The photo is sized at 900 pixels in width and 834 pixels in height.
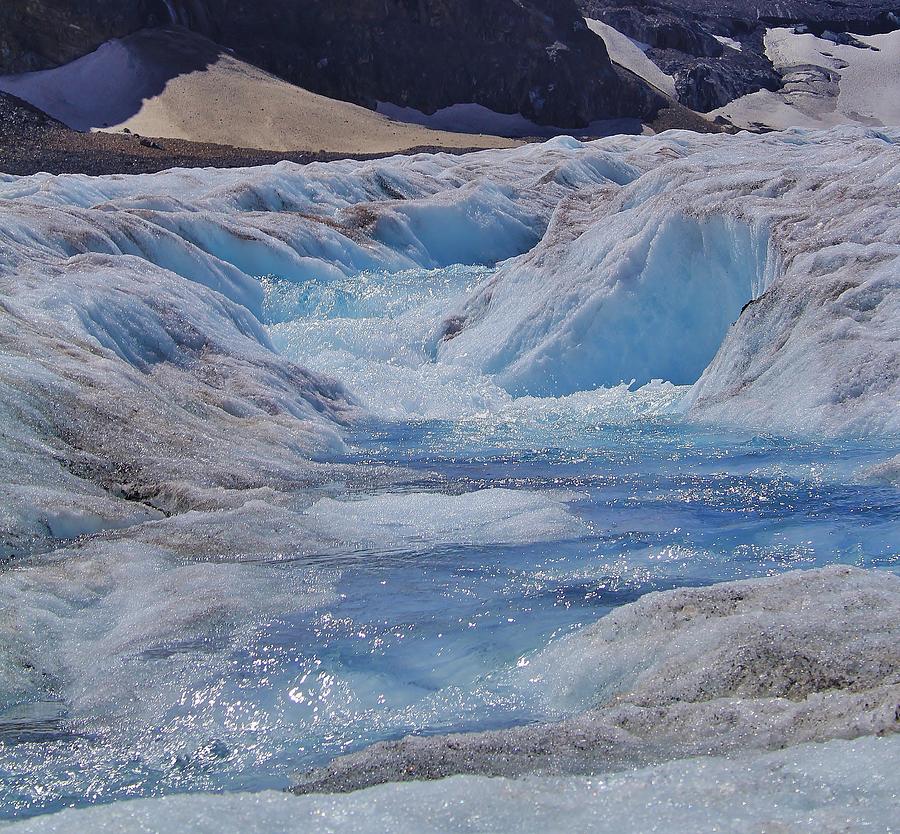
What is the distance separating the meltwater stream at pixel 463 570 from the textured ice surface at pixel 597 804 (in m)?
0.57

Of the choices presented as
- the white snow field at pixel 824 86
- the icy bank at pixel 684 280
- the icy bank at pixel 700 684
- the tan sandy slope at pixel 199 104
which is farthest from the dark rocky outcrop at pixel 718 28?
the icy bank at pixel 700 684

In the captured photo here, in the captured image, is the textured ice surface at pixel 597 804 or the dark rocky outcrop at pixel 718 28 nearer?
the textured ice surface at pixel 597 804

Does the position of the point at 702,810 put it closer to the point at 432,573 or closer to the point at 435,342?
the point at 432,573

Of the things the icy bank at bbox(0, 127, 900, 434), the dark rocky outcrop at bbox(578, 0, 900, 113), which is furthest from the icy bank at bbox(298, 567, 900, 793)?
the dark rocky outcrop at bbox(578, 0, 900, 113)

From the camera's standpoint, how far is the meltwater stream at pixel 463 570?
322cm

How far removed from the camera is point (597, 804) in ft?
7.73

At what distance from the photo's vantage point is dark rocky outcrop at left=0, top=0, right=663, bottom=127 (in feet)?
163

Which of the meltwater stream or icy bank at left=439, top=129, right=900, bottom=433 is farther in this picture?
icy bank at left=439, top=129, right=900, bottom=433

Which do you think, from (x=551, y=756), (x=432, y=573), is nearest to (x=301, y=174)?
(x=432, y=573)

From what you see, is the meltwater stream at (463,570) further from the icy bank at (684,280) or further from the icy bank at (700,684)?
the icy bank at (684,280)

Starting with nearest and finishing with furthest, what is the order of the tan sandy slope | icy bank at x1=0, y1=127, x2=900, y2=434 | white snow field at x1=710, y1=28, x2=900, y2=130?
icy bank at x1=0, y1=127, x2=900, y2=434, the tan sandy slope, white snow field at x1=710, y1=28, x2=900, y2=130

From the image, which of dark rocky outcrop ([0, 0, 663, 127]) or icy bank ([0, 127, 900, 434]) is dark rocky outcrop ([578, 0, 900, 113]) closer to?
dark rocky outcrop ([0, 0, 663, 127])

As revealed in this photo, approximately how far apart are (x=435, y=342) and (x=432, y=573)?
7286 millimetres

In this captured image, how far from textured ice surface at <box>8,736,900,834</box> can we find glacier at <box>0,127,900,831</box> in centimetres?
1
